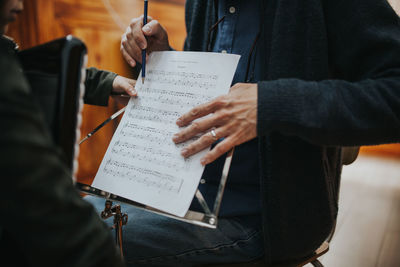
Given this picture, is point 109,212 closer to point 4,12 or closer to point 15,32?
point 4,12

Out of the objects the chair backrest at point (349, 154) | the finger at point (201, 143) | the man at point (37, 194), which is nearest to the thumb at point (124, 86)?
the finger at point (201, 143)

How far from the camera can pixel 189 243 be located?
28.0 inches

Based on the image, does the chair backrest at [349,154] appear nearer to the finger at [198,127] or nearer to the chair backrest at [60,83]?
the finger at [198,127]

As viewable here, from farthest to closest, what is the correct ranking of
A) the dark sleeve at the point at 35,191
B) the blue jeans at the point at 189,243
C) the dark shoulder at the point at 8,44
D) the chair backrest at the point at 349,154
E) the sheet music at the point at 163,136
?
the chair backrest at the point at 349,154 → the blue jeans at the point at 189,243 → the sheet music at the point at 163,136 → the dark shoulder at the point at 8,44 → the dark sleeve at the point at 35,191

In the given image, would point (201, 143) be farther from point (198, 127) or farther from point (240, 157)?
point (240, 157)

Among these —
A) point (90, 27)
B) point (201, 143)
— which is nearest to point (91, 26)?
point (90, 27)

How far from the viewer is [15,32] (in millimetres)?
1819

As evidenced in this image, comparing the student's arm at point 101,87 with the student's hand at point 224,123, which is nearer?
the student's hand at point 224,123

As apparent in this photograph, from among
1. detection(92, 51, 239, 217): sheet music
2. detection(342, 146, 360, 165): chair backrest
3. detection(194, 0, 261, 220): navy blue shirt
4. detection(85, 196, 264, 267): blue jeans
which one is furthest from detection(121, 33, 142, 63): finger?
detection(342, 146, 360, 165): chair backrest

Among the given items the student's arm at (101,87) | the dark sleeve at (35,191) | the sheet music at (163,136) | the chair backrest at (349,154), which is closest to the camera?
the dark sleeve at (35,191)

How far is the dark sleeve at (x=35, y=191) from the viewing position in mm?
371

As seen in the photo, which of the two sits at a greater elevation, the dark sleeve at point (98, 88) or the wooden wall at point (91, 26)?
the wooden wall at point (91, 26)

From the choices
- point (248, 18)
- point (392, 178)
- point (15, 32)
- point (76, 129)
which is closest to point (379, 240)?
point (392, 178)

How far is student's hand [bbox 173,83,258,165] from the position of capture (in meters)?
0.61
